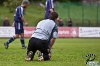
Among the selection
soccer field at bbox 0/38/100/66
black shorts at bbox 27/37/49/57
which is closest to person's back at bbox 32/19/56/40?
black shorts at bbox 27/37/49/57

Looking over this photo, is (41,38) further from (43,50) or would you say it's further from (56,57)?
(56,57)

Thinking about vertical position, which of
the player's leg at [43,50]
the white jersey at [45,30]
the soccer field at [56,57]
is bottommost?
the soccer field at [56,57]

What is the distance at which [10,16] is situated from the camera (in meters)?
55.4

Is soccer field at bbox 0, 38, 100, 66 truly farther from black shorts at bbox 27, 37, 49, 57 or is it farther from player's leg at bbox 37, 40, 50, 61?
black shorts at bbox 27, 37, 49, 57

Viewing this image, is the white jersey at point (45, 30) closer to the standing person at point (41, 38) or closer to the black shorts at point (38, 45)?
the standing person at point (41, 38)

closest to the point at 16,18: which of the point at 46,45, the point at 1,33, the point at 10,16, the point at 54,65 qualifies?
the point at 46,45

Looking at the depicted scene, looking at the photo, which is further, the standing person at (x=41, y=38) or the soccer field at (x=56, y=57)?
the standing person at (x=41, y=38)

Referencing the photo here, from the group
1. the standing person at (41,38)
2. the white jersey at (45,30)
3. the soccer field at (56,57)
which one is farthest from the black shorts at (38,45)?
the soccer field at (56,57)

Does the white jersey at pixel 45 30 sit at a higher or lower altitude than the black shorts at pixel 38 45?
higher

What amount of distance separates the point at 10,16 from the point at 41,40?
144 ft

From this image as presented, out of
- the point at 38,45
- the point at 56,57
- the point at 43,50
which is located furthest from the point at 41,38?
the point at 56,57

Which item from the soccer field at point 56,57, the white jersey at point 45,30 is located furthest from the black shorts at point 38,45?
the soccer field at point 56,57

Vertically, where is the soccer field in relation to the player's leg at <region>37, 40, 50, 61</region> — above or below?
below

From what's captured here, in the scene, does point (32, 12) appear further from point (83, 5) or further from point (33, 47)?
point (33, 47)
